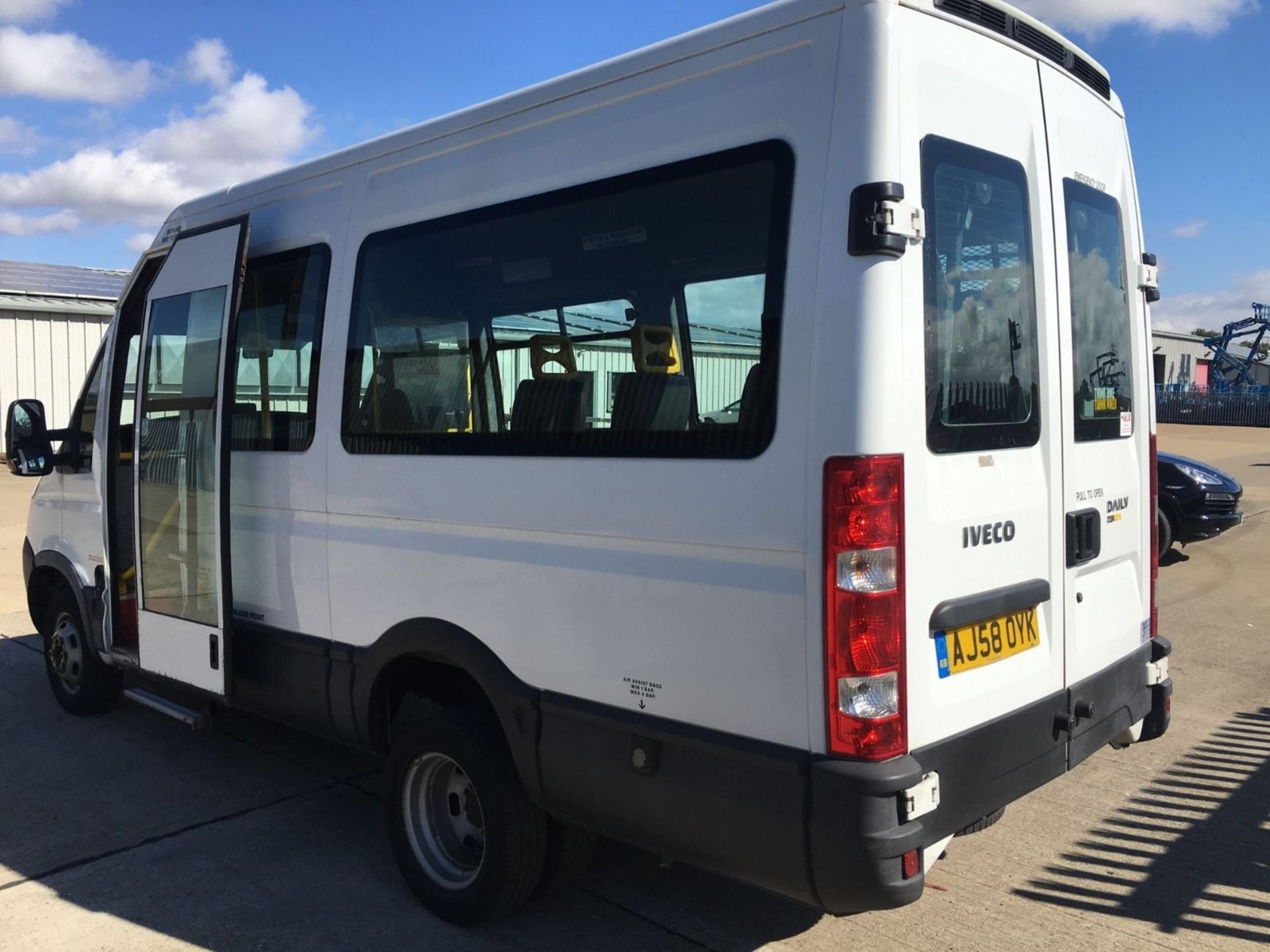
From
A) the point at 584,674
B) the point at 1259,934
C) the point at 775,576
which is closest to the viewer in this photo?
the point at 775,576

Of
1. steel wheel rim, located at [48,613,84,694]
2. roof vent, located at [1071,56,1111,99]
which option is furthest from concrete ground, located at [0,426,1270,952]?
roof vent, located at [1071,56,1111,99]

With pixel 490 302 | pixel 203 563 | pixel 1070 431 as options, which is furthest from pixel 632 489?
pixel 203 563

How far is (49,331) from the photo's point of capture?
67.7 ft

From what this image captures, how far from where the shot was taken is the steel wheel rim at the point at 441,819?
152 inches

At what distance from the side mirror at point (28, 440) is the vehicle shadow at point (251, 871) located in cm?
146

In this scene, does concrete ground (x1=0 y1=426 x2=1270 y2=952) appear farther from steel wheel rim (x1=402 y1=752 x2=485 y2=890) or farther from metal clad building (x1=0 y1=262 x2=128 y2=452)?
metal clad building (x1=0 y1=262 x2=128 y2=452)

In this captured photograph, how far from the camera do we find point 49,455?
5.69 meters

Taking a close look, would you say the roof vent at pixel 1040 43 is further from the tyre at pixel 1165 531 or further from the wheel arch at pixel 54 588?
the tyre at pixel 1165 531

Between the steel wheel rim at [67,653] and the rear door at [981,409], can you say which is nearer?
the rear door at [981,409]

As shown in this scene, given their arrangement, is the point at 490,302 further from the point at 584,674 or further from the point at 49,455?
the point at 49,455

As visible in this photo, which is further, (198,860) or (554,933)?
(198,860)

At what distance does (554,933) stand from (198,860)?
156 cm

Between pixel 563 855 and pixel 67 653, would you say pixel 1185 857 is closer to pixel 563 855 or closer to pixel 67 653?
pixel 563 855

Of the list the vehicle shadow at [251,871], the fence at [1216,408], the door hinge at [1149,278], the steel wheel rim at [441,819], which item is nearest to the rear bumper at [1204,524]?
the door hinge at [1149,278]
